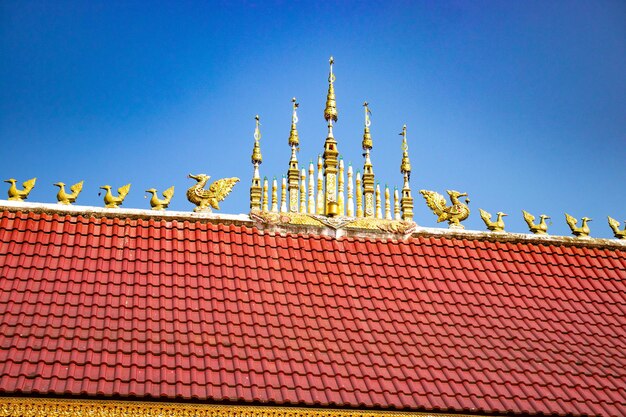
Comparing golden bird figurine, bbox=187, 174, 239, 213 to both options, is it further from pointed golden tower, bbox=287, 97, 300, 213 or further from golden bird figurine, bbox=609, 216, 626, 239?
golden bird figurine, bbox=609, 216, 626, 239

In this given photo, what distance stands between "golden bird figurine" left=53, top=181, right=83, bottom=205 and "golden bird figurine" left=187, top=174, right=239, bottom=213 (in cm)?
174

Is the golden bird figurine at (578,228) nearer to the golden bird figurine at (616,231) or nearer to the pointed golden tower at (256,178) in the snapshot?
the golden bird figurine at (616,231)

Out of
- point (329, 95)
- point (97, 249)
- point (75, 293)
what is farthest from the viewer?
point (329, 95)

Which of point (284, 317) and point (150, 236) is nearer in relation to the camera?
point (284, 317)

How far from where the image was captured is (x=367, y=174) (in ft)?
54.4

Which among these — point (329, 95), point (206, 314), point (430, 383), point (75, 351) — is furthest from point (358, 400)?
point (329, 95)

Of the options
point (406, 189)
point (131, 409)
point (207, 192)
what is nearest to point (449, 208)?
point (406, 189)

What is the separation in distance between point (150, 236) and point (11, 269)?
2.23m

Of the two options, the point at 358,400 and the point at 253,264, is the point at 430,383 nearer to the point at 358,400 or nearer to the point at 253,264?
the point at 358,400

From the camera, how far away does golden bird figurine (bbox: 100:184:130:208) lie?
15.2 metres

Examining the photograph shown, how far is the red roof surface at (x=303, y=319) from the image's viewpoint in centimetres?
1199

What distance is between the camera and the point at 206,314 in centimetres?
1323

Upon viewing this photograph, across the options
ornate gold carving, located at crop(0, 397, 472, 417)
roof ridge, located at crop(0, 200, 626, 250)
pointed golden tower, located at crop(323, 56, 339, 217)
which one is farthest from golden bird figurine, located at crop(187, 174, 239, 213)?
ornate gold carving, located at crop(0, 397, 472, 417)

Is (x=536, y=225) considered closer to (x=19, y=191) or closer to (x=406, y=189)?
(x=406, y=189)
